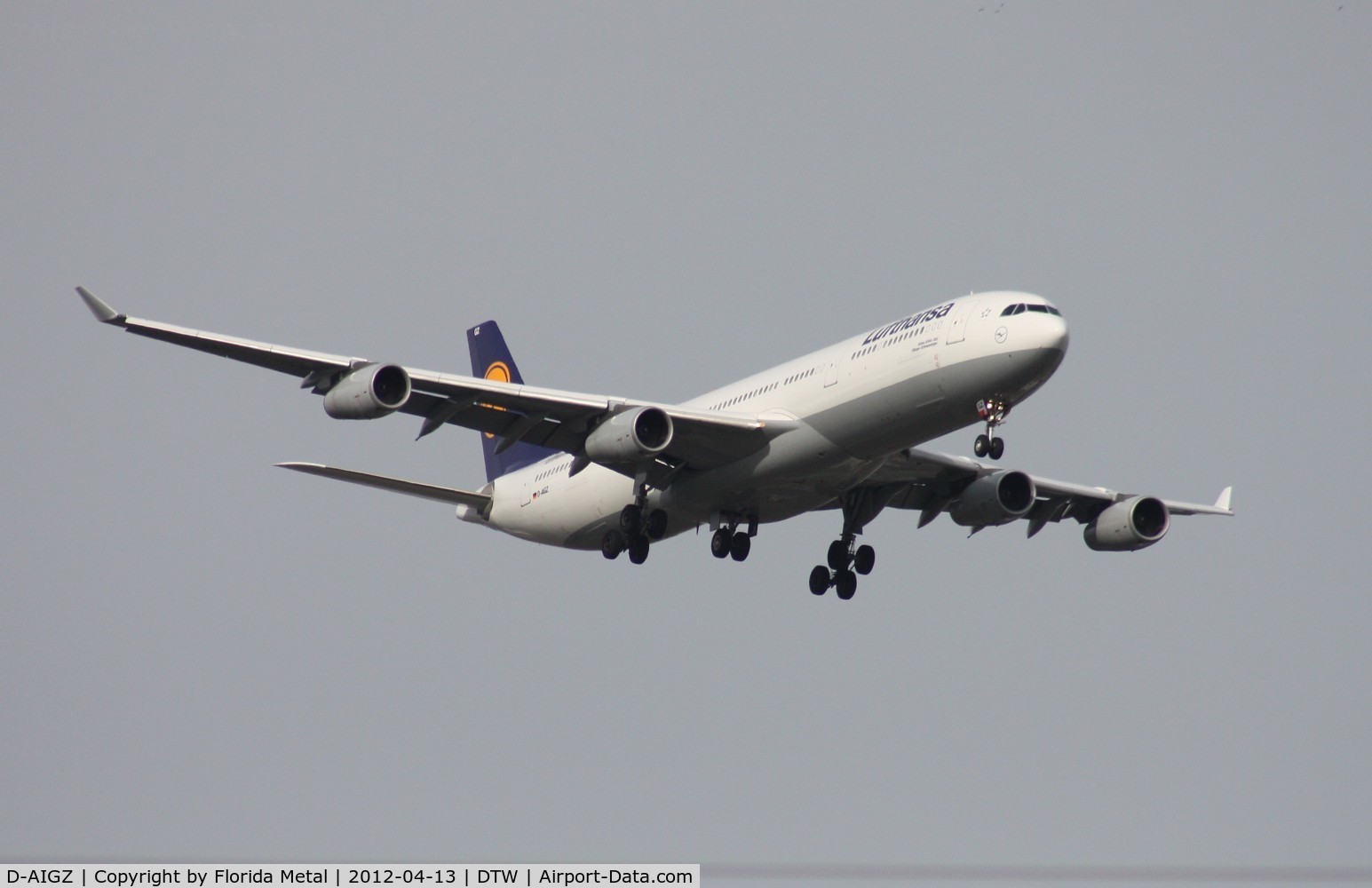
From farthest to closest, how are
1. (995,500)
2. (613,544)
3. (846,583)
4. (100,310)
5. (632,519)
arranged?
(846,583) → (995,500) → (613,544) → (632,519) → (100,310)

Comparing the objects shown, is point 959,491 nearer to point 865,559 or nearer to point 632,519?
point 865,559

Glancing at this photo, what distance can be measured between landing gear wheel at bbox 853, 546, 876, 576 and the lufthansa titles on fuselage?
8.40 m

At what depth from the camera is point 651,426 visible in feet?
134

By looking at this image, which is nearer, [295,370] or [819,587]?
[295,370]

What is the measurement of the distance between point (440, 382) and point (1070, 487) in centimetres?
1817

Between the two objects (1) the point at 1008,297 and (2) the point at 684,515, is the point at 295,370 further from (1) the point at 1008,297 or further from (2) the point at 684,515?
(1) the point at 1008,297

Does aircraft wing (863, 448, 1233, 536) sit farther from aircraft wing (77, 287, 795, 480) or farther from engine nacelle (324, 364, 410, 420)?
engine nacelle (324, 364, 410, 420)

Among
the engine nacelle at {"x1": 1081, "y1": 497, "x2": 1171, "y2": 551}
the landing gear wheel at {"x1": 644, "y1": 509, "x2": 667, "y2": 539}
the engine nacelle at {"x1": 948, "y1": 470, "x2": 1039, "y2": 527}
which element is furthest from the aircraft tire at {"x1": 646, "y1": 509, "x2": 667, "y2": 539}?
the engine nacelle at {"x1": 1081, "y1": 497, "x2": 1171, "y2": 551}

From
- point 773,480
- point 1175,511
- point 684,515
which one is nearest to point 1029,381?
point 773,480

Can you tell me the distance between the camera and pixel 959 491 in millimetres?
47438

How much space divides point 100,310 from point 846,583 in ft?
66.7

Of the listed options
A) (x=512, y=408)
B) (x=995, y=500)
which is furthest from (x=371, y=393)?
(x=995, y=500)

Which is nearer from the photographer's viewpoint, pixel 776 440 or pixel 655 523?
pixel 776 440

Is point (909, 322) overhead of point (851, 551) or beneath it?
overhead
